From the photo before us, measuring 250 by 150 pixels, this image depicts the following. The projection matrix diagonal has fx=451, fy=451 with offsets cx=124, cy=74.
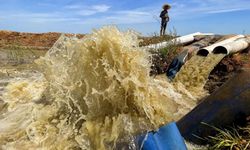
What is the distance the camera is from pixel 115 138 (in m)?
4.63

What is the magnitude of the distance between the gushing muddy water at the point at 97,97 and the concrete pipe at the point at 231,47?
6.34 metres

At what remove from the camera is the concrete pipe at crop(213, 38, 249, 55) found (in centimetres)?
1095

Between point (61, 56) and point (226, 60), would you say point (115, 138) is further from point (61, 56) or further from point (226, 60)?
point (226, 60)

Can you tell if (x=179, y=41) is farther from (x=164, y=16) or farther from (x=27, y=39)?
(x=27, y=39)

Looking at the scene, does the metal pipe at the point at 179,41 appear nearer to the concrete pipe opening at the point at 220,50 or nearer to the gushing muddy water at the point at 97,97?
the concrete pipe opening at the point at 220,50

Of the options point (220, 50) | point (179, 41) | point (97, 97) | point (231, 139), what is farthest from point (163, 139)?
point (179, 41)

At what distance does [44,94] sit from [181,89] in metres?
4.82

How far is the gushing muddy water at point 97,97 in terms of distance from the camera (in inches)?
183

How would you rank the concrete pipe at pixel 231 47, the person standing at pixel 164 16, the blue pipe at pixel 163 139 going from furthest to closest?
the person standing at pixel 164 16
the concrete pipe at pixel 231 47
the blue pipe at pixel 163 139

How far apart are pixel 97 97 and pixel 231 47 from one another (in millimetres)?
6908

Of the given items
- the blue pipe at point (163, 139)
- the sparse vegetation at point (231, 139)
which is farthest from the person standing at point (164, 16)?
the blue pipe at point (163, 139)

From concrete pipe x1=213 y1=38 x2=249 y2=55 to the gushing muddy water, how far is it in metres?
6.34

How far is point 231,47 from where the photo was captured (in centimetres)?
1103

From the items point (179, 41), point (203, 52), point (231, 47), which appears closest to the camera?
point (231, 47)
